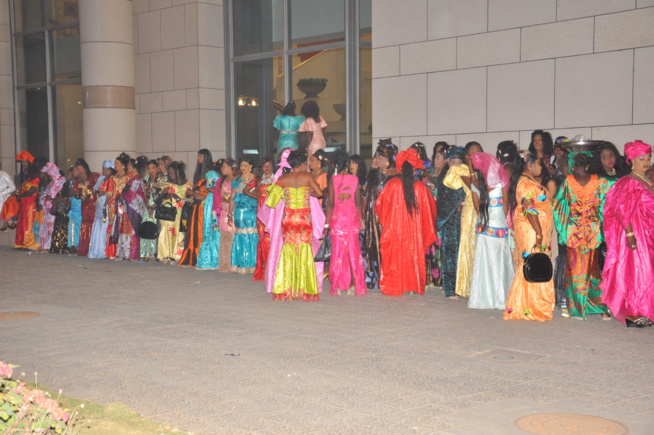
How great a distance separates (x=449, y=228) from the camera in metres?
10.3

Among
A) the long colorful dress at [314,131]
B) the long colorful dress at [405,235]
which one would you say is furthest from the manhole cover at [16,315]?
the long colorful dress at [314,131]

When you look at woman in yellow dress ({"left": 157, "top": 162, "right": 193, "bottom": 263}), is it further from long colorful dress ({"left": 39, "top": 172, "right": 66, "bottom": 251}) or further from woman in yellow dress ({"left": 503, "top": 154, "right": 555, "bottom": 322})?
woman in yellow dress ({"left": 503, "top": 154, "right": 555, "bottom": 322})

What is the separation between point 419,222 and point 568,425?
18.0ft

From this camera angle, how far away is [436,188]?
35.4 ft

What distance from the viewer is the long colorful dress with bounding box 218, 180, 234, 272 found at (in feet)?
42.3

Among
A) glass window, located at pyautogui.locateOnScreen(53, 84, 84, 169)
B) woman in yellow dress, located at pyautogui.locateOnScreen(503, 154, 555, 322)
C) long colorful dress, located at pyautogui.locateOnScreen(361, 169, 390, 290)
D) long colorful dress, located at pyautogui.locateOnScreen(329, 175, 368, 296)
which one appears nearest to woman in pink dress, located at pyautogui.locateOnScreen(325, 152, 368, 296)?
long colorful dress, located at pyautogui.locateOnScreen(329, 175, 368, 296)

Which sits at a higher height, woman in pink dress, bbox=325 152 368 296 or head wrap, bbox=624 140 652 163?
head wrap, bbox=624 140 652 163

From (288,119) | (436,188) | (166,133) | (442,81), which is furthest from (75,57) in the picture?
(436,188)

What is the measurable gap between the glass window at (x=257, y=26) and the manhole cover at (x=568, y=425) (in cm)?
1263

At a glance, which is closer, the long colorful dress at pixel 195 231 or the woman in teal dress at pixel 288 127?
the woman in teal dress at pixel 288 127

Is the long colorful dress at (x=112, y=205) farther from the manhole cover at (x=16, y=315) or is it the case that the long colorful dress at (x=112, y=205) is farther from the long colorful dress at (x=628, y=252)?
the long colorful dress at (x=628, y=252)

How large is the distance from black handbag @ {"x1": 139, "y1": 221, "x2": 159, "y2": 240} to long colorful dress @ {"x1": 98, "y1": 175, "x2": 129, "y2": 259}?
97 centimetres

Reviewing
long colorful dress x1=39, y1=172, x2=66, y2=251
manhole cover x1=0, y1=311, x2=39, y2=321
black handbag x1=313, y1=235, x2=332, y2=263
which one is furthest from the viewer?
long colorful dress x1=39, y1=172, x2=66, y2=251

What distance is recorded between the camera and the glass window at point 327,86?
604 inches
